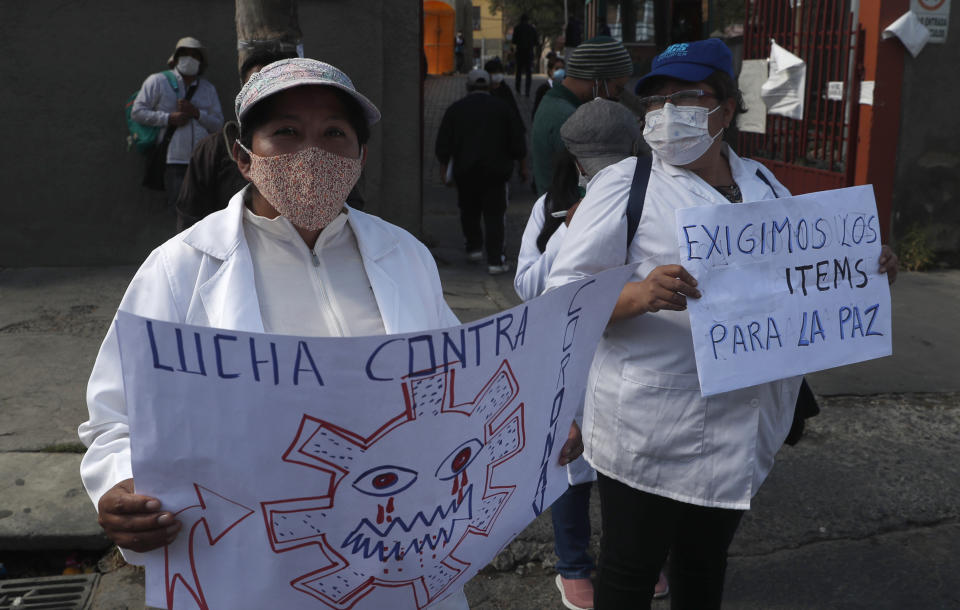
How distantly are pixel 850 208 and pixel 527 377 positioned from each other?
1.41 metres

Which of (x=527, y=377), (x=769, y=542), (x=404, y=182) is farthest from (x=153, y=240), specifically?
(x=527, y=377)

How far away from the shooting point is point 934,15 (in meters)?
8.37

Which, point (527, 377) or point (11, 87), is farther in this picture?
point (11, 87)

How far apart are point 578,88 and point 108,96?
4.80 meters

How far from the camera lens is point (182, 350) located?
146 cm

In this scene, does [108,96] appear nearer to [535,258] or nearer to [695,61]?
[535,258]

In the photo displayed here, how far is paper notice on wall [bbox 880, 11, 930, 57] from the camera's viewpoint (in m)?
8.19

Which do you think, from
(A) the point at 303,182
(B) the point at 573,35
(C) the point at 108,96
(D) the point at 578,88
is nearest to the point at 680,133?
(A) the point at 303,182

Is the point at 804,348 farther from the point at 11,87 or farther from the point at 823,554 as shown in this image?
the point at 11,87

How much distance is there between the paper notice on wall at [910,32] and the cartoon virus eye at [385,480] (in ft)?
26.4

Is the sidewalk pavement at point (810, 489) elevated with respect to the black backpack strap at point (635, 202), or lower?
lower

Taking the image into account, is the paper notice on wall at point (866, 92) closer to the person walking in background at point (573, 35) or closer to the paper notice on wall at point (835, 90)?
the paper notice on wall at point (835, 90)

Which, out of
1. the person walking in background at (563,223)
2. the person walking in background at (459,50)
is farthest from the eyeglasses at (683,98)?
the person walking in background at (459,50)

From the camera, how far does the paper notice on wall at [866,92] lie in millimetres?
8414
